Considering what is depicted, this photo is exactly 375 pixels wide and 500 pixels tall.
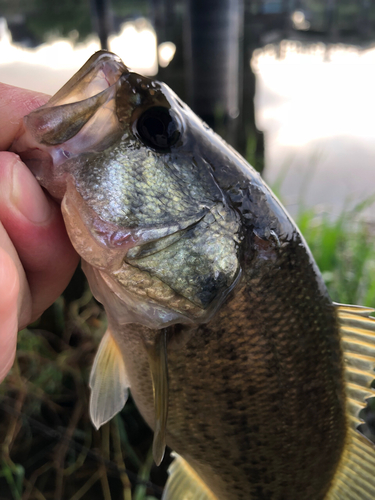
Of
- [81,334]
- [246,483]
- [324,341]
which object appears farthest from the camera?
[81,334]

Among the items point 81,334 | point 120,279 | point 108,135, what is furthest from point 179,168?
point 81,334

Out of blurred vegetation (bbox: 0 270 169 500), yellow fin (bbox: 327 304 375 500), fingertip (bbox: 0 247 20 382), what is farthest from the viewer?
blurred vegetation (bbox: 0 270 169 500)

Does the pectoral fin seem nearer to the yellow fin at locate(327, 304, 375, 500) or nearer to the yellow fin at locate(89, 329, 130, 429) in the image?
the yellow fin at locate(89, 329, 130, 429)

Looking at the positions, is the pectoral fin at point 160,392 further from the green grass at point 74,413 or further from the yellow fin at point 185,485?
the green grass at point 74,413

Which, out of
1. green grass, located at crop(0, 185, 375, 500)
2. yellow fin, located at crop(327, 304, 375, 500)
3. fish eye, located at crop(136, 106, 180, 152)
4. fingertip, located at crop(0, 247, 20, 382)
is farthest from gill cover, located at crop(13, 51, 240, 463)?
green grass, located at crop(0, 185, 375, 500)

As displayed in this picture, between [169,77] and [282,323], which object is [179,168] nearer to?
[282,323]

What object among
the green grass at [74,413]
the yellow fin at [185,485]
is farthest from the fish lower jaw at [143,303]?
the green grass at [74,413]
